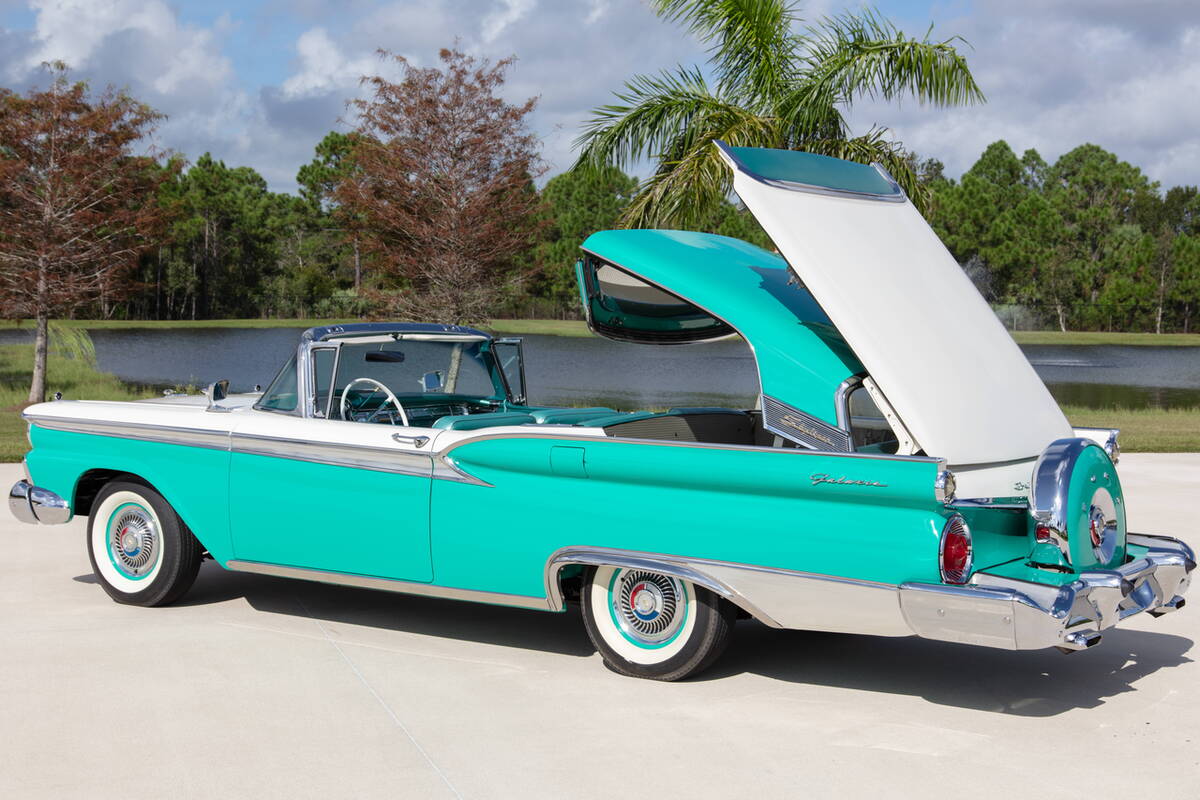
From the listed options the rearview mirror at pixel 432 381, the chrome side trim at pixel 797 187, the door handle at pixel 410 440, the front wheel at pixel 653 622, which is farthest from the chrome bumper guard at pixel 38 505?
the chrome side trim at pixel 797 187

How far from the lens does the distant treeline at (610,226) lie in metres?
62.2

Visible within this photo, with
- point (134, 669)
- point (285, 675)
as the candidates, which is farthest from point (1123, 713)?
point (134, 669)

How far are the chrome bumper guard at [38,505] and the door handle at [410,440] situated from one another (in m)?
2.36

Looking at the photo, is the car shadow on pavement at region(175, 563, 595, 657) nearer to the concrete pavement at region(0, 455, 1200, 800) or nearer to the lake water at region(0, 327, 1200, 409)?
the concrete pavement at region(0, 455, 1200, 800)

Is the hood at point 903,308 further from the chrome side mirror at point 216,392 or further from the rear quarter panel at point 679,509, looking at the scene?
the chrome side mirror at point 216,392

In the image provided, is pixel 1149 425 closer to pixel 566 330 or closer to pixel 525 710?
pixel 525 710

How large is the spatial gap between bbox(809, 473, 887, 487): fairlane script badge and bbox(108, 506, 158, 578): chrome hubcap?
3.83m

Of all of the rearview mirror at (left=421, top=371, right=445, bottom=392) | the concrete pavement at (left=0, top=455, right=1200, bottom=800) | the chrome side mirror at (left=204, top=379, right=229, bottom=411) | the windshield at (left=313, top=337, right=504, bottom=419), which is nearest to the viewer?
the concrete pavement at (left=0, top=455, right=1200, bottom=800)

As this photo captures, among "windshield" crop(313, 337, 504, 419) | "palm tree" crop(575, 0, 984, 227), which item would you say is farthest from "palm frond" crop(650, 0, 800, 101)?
"windshield" crop(313, 337, 504, 419)

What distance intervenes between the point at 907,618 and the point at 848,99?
32.9 feet

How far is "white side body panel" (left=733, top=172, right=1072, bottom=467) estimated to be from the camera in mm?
5199

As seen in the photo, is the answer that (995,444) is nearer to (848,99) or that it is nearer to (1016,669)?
(1016,669)

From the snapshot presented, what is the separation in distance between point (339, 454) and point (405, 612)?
4.12 feet

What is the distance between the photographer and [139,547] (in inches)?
270
